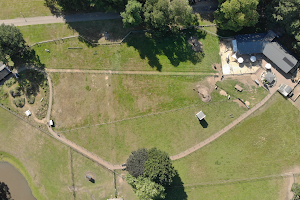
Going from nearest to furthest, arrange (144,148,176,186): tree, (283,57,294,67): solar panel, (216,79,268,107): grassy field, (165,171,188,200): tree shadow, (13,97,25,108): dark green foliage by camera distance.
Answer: (144,148,176,186): tree, (165,171,188,200): tree shadow, (283,57,294,67): solar panel, (216,79,268,107): grassy field, (13,97,25,108): dark green foliage

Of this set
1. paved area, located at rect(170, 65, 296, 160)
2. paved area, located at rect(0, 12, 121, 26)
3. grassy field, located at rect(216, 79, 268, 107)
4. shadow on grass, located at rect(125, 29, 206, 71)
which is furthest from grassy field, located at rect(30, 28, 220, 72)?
paved area, located at rect(170, 65, 296, 160)

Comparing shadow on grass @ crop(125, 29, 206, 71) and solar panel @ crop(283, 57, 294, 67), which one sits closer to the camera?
solar panel @ crop(283, 57, 294, 67)

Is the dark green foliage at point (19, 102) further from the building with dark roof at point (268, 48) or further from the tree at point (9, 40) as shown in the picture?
the building with dark roof at point (268, 48)

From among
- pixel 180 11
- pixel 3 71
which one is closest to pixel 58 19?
pixel 3 71

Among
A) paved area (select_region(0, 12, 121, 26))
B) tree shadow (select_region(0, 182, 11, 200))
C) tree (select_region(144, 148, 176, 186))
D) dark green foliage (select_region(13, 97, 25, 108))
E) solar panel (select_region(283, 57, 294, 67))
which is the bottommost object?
tree (select_region(144, 148, 176, 186))

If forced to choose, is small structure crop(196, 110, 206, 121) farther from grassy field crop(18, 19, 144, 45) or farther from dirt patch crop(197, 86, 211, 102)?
grassy field crop(18, 19, 144, 45)

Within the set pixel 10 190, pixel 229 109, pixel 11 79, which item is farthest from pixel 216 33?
pixel 10 190
